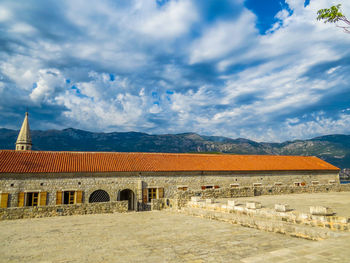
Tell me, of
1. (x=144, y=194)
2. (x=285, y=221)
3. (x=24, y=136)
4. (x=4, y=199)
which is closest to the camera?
(x=285, y=221)

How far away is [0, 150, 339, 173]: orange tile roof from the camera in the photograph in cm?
2234

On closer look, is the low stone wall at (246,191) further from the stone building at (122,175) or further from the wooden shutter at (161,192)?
the wooden shutter at (161,192)

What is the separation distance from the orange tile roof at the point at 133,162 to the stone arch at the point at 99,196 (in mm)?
2045

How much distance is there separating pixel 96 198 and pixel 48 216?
664 centimetres

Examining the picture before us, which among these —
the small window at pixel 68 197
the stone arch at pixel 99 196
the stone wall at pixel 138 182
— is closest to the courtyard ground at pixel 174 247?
the stone wall at pixel 138 182

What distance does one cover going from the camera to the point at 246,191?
21.5 metres

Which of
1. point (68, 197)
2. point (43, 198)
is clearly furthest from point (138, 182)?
point (43, 198)

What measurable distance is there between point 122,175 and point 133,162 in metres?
2.44

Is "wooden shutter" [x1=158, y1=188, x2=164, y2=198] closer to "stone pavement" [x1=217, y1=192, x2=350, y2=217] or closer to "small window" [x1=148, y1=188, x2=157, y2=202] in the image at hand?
"small window" [x1=148, y1=188, x2=157, y2=202]

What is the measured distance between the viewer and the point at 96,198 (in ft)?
75.5

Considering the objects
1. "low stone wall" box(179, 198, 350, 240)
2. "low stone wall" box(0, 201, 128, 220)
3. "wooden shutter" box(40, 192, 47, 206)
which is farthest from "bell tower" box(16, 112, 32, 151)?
"low stone wall" box(179, 198, 350, 240)

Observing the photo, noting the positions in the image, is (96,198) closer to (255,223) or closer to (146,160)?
(146,160)

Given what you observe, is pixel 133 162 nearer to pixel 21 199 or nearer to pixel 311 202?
pixel 21 199

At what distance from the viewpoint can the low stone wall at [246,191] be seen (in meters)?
18.5
